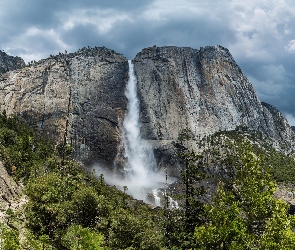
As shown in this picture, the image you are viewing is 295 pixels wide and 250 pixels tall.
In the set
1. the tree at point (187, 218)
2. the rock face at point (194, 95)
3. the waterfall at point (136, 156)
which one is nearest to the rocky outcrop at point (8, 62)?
the rock face at point (194, 95)

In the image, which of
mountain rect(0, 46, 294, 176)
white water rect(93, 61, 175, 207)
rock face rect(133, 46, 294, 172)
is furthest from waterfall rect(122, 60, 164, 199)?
rock face rect(133, 46, 294, 172)

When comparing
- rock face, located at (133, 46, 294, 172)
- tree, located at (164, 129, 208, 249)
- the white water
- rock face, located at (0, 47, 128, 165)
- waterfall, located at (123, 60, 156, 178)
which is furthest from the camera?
rock face, located at (133, 46, 294, 172)

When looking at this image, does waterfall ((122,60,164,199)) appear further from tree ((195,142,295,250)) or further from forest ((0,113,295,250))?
tree ((195,142,295,250))

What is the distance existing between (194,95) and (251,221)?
141 m

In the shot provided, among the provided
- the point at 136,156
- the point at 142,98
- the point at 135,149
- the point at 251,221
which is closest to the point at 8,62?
the point at 142,98

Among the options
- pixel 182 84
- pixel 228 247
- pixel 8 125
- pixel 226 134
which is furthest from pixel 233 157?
pixel 228 247

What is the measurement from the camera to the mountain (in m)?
135

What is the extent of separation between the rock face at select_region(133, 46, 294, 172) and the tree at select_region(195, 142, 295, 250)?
365ft

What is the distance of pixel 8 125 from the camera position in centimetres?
10356

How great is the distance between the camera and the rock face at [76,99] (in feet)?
439

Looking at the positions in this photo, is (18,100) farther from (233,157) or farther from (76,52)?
(233,157)

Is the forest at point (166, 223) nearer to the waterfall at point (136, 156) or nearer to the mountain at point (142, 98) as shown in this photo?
the waterfall at point (136, 156)

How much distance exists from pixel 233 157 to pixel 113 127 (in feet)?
158

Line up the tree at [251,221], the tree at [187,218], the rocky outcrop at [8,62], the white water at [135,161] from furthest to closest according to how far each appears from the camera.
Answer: the rocky outcrop at [8,62], the white water at [135,161], the tree at [187,218], the tree at [251,221]
